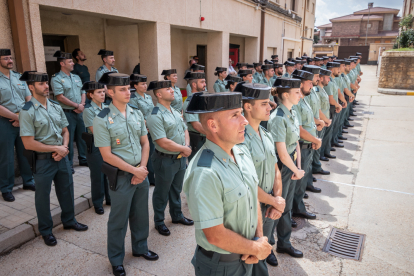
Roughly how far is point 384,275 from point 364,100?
14580 millimetres

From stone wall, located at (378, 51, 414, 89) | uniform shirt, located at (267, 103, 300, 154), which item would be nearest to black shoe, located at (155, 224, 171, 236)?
uniform shirt, located at (267, 103, 300, 154)

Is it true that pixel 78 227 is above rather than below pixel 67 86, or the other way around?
below

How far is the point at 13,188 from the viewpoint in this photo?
5.07 metres

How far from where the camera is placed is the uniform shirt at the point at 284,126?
11.2 feet

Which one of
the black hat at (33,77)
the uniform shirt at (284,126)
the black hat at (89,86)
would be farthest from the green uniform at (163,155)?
the black hat at (33,77)

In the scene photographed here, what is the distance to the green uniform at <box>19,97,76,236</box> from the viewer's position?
11.8ft

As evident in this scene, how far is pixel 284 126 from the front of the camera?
345 cm

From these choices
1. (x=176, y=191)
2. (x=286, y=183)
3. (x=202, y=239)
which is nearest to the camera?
(x=202, y=239)

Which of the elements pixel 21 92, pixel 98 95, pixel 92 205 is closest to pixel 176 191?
pixel 92 205

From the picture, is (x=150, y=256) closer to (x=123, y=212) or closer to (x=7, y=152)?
(x=123, y=212)

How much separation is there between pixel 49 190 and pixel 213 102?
9.64 ft

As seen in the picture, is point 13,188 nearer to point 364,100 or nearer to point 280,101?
point 280,101

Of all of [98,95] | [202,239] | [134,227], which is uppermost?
[98,95]

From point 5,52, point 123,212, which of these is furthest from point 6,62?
point 123,212
